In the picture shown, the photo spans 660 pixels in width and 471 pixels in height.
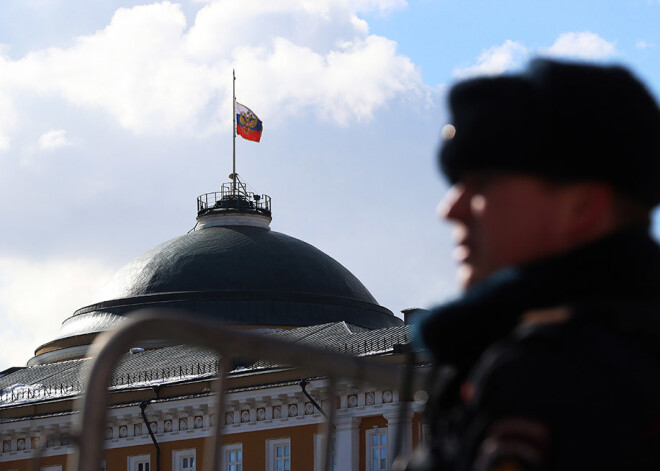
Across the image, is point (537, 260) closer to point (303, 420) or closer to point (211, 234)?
point (303, 420)

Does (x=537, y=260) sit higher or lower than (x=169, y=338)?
lower

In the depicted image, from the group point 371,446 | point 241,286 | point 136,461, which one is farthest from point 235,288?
point 371,446

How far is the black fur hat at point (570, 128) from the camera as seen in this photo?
222 centimetres

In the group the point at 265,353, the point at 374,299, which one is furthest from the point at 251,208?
the point at 265,353

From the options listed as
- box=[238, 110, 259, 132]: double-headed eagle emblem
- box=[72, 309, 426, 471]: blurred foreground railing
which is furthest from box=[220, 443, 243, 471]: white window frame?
box=[238, 110, 259, 132]: double-headed eagle emblem

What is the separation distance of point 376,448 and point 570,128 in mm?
35027

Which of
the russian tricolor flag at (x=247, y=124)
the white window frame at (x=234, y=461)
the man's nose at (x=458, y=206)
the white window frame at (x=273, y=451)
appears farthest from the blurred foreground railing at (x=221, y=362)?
the russian tricolor flag at (x=247, y=124)

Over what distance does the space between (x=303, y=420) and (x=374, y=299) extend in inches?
833

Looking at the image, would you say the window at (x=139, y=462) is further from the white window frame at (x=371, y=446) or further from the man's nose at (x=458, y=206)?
the man's nose at (x=458, y=206)

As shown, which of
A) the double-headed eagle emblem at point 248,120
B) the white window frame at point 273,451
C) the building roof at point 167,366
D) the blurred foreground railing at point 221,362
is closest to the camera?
the blurred foreground railing at point 221,362

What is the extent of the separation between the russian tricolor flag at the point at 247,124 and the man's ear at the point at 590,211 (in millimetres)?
68553

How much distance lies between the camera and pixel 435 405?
2.35m

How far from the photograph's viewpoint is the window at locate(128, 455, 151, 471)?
1532 inches

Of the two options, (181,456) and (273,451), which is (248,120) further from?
(273,451)
